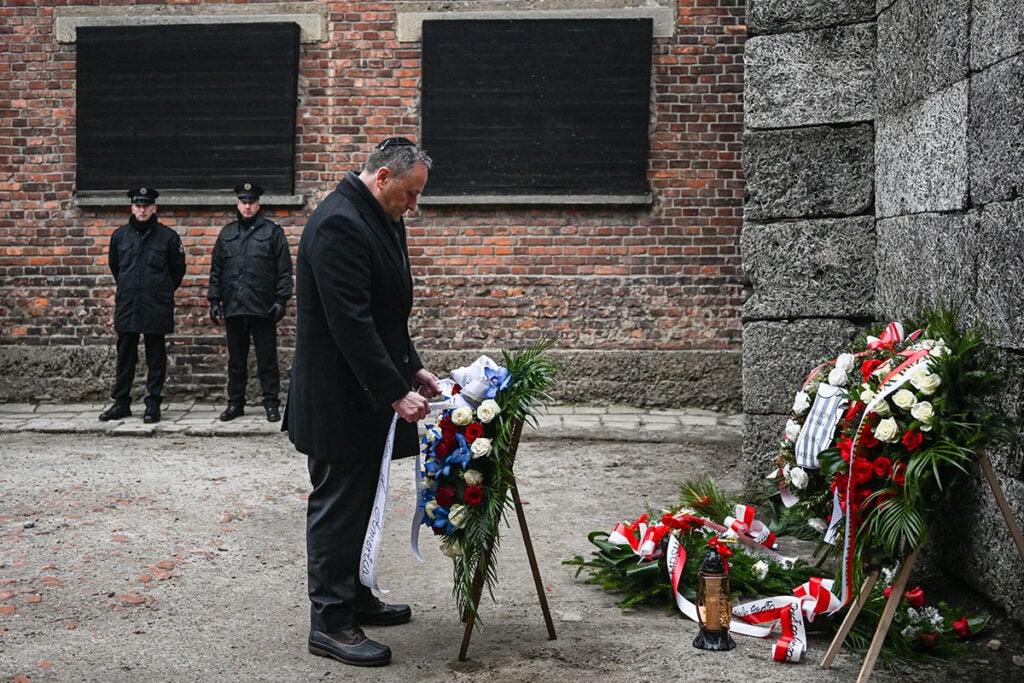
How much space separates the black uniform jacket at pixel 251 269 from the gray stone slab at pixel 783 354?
4.94 metres

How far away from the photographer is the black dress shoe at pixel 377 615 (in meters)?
5.11

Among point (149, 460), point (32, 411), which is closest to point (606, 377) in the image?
point (149, 460)

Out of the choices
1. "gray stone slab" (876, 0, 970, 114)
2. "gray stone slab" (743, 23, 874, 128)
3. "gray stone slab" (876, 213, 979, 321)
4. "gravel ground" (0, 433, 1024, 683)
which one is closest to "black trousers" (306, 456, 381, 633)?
"gravel ground" (0, 433, 1024, 683)

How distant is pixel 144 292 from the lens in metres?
10.5

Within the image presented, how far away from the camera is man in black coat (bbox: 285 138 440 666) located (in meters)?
4.52

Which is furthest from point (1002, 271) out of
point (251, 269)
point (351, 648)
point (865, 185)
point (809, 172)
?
point (251, 269)

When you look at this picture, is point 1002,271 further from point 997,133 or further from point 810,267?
point 810,267

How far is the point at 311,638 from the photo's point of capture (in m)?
4.73

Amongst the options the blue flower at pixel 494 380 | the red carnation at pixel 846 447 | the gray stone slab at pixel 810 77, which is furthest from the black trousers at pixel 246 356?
the red carnation at pixel 846 447

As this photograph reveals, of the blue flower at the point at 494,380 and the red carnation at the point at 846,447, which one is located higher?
the blue flower at the point at 494,380

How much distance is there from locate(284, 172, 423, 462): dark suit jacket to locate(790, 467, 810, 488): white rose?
174cm

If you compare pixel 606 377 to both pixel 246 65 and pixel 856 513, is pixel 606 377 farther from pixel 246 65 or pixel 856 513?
pixel 856 513

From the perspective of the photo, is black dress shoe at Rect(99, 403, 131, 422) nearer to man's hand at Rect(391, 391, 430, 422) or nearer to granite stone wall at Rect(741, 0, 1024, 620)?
granite stone wall at Rect(741, 0, 1024, 620)

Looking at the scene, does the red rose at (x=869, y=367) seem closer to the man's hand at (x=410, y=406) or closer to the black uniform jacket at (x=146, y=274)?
the man's hand at (x=410, y=406)
